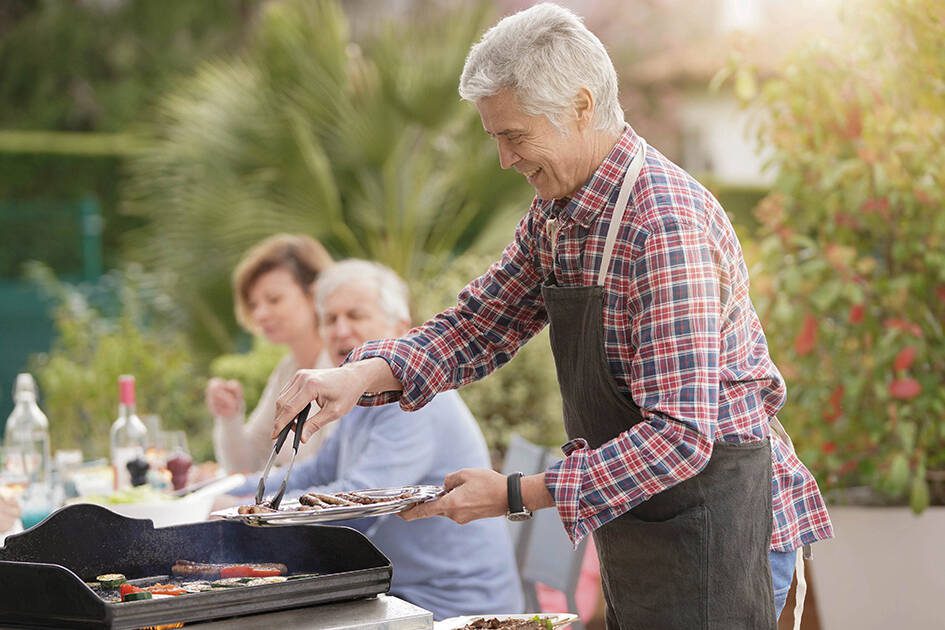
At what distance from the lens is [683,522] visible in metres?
2.00

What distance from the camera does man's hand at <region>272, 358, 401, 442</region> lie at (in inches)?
82.0

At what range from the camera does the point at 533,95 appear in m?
1.92

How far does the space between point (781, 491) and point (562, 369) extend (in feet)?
1.39

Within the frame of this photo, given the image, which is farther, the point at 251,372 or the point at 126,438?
the point at 251,372

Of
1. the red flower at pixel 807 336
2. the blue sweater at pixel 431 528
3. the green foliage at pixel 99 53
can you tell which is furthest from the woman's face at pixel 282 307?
the green foliage at pixel 99 53

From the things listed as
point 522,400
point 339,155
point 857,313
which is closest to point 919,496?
point 857,313

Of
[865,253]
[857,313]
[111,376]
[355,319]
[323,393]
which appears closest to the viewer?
[323,393]

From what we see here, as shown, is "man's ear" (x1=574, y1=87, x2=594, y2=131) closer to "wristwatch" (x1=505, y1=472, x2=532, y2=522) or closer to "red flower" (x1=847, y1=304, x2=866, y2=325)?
"wristwatch" (x1=505, y1=472, x2=532, y2=522)

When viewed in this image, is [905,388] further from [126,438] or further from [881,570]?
[126,438]

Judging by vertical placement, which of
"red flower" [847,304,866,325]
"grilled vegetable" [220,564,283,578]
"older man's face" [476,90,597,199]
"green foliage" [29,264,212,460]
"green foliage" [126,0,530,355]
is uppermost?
"green foliage" [126,0,530,355]

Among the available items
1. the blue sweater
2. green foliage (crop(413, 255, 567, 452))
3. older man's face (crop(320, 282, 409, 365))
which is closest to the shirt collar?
the blue sweater

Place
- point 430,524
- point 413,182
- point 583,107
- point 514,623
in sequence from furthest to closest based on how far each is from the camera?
point 413,182
point 430,524
point 514,623
point 583,107

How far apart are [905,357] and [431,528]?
53.3 inches

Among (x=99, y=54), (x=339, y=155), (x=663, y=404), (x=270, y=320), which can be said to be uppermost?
(x=99, y=54)
